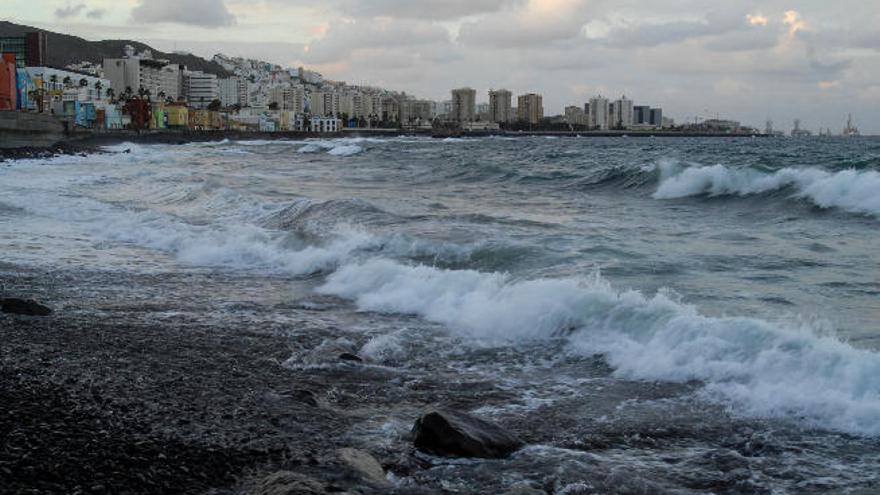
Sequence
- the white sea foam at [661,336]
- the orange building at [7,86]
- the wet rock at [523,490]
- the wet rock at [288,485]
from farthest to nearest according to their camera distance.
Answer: the orange building at [7,86]
the white sea foam at [661,336]
the wet rock at [523,490]
the wet rock at [288,485]

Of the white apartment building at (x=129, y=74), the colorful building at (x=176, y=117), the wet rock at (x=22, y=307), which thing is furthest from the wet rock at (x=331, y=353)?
the white apartment building at (x=129, y=74)

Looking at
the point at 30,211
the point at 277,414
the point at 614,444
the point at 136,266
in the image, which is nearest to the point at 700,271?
the point at 614,444

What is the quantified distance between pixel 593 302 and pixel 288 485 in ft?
16.3

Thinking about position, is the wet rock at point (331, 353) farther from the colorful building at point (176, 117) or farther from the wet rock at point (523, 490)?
the colorful building at point (176, 117)

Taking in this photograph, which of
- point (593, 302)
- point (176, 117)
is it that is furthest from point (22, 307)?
point (176, 117)

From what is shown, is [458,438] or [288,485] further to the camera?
[458,438]

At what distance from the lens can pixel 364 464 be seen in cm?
455

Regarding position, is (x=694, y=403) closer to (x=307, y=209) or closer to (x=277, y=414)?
(x=277, y=414)

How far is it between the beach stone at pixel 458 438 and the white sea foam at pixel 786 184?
1594 centimetres

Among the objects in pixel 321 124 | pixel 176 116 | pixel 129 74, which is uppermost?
pixel 129 74

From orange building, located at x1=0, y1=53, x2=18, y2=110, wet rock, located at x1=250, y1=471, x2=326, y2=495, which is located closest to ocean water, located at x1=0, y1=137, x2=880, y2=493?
wet rock, located at x1=250, y1=471, x2=326, y2=495

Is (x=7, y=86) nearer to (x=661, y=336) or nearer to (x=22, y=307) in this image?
(x=22, y=307)

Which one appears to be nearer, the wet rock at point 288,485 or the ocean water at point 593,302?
the wet rock at point 288,485

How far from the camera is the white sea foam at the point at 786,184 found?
19359 mm
